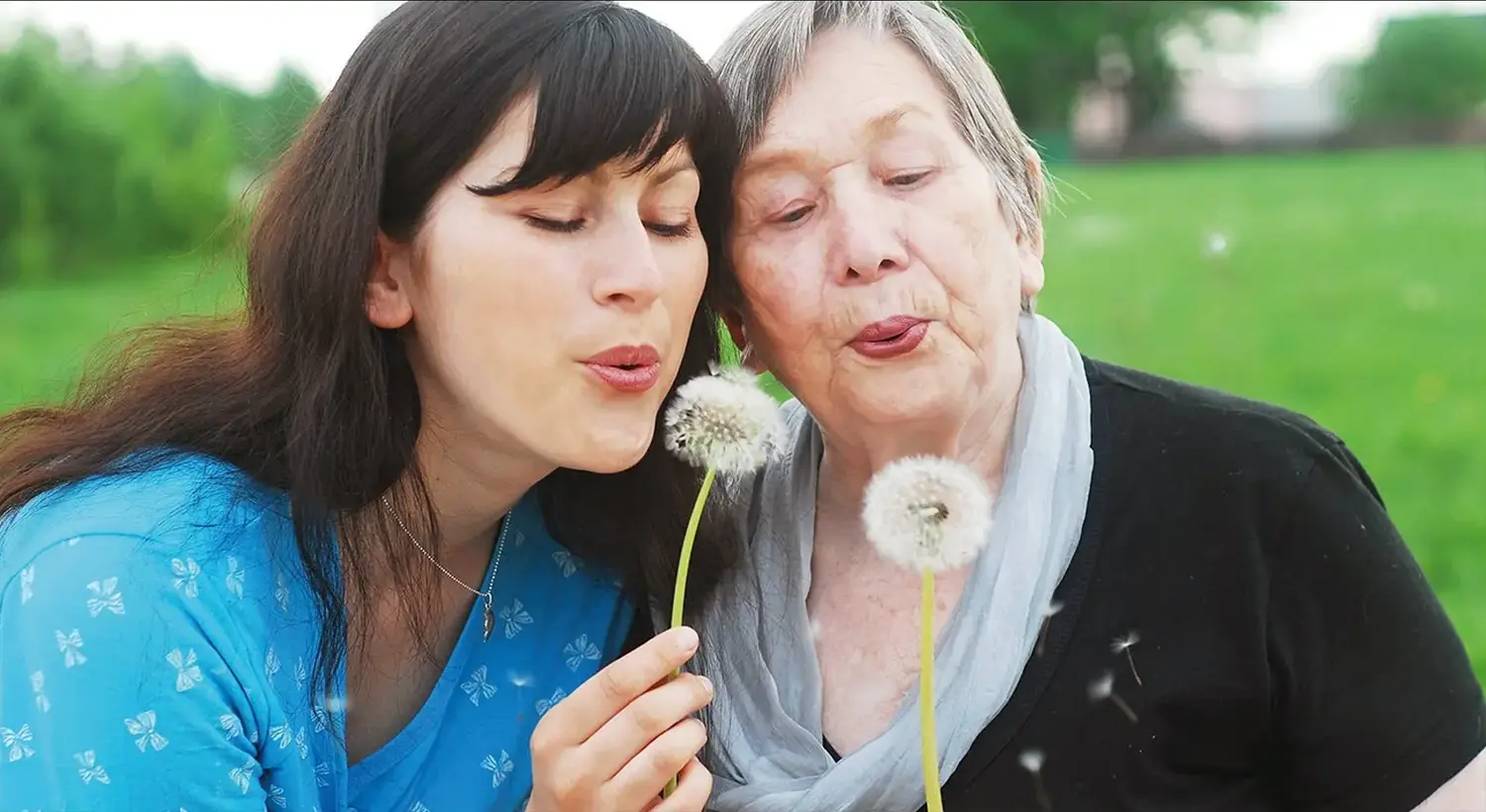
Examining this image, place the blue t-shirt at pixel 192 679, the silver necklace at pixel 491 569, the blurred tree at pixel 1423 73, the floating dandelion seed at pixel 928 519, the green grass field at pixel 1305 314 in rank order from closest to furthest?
1. the floating dandelion seed at pixel 928 519
2. the blue t-shirt at pixel 192 679
3. the silver necklace at pixel 491 569
4. the green grass field at pixel 1305 314
5. the blurred tree at pixel 1423 73

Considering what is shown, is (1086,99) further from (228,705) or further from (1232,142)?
(228,705)

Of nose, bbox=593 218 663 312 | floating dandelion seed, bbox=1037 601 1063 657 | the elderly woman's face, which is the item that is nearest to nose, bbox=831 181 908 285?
the elderly woman's face

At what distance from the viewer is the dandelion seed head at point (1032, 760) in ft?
6.15

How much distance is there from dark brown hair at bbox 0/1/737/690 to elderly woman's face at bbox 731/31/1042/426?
0.10 m

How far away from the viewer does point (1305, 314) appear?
8.73 metres

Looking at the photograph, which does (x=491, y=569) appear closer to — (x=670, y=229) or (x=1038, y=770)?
(x=670, y=229)

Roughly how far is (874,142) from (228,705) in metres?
1.17

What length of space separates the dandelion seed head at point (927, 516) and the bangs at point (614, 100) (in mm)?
570

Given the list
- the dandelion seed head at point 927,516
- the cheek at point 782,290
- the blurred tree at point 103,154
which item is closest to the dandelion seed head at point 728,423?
the cheek at point 782,290

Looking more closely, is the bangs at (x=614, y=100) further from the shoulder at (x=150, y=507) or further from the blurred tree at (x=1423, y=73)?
the blurred tree at (x=1423, y=73)

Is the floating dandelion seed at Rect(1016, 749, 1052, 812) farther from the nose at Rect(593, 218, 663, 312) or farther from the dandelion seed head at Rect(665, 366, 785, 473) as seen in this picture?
the nose at Rect(593, 218, 663, 312)

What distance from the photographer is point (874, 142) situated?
77.6 inches

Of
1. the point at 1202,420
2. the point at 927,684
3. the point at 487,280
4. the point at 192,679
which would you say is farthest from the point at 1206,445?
the point at 192,679

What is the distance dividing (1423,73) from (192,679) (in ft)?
111
